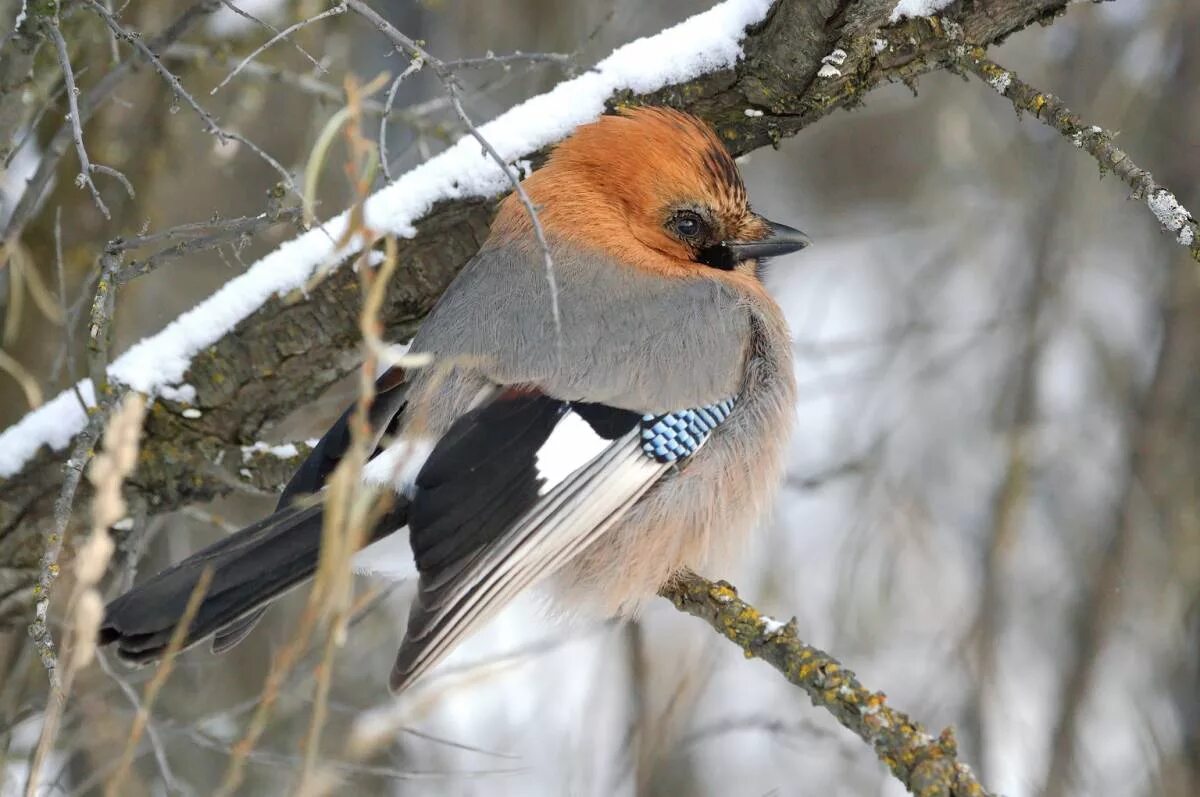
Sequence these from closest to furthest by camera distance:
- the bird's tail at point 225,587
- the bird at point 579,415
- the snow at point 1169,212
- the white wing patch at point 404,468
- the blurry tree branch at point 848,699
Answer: the blurry tree branch at point 848,699 < the snow at point 1169,212 < the bird's tail at point 225,587 < the bird at point 579,415 < the white wing patch at point 404,468

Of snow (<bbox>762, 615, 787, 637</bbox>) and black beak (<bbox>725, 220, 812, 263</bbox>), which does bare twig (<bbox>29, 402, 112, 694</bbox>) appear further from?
black beak (<bbox>725, 220, 812, 263</bbox>)

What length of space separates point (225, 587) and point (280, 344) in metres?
0.87

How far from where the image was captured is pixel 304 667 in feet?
14.0

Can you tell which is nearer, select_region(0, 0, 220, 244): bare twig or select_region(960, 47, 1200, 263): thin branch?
select_region(960, 47, 1200, 263): thin branch

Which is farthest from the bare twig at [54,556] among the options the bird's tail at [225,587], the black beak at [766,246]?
the black beak at [766,246]

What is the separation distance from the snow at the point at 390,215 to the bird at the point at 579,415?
88 mm

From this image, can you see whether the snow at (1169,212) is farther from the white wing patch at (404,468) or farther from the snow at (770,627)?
the white wing patch at (404,468)

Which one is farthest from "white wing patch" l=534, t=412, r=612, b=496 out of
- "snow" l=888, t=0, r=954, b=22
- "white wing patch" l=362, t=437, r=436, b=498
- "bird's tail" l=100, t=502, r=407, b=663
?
"snow" l=888, t=0, r=954, b=22

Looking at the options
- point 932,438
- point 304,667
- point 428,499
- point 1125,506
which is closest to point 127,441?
point 428,499

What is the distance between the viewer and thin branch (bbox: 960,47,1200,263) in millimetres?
2314

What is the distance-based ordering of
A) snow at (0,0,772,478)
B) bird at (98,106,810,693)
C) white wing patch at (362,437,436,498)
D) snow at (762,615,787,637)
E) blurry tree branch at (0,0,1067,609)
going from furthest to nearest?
snow at (0,0,772,478) → blurry tree branch at (0,0,1067,609) → white wing patch at (362,437,436,498) → bird at (98,106,810,693) → snow at (762,615,787,637)

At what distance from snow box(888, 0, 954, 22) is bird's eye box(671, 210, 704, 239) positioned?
2.97 ft

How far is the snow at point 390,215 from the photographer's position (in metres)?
3.40

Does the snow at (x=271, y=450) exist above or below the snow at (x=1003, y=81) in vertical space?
below
